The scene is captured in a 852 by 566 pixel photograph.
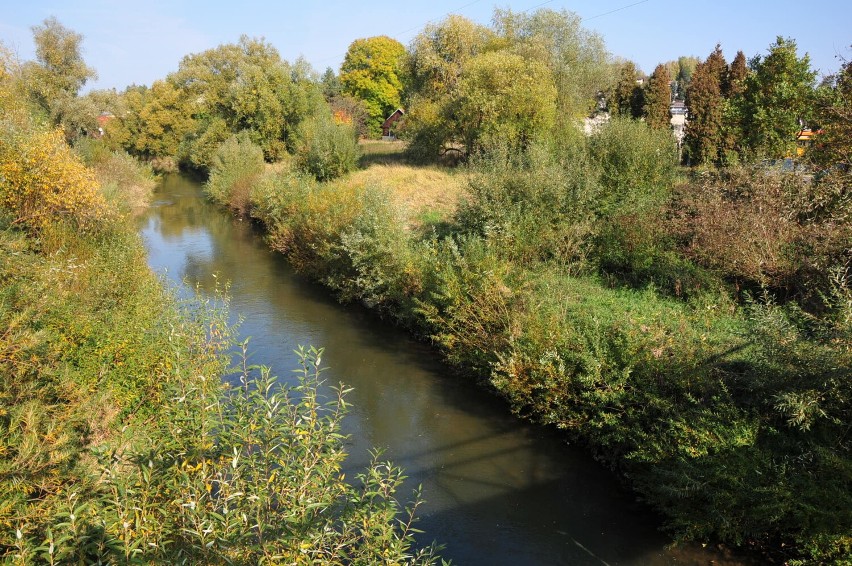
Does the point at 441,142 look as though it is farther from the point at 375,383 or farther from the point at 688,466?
the point at 688,466

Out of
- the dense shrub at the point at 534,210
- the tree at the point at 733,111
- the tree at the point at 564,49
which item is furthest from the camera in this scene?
the tree at the point at 564,49

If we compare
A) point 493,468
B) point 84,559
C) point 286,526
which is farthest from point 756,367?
point 84,559

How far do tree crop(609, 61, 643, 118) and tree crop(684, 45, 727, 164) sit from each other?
25.8ft

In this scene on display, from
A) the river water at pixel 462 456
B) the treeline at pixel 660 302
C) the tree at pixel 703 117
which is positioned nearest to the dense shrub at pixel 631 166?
the treeline at pixel 660 302

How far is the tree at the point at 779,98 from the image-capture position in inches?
694

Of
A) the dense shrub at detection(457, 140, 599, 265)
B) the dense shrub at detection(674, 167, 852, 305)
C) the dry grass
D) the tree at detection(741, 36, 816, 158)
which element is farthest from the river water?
the tree at detection(741, 36, 816, 158)

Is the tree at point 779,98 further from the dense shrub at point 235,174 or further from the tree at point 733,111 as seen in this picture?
the dense shrub at point 235,174

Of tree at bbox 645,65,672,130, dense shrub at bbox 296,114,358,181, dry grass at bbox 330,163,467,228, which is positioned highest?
tree at bbox 645,65,672,130

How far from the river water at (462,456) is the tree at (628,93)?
27.6 meters

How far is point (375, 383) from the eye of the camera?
12430mm

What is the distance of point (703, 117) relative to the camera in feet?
87.8

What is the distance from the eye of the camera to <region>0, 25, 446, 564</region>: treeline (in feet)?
10.8

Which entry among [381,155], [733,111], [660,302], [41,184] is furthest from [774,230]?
[381,155]

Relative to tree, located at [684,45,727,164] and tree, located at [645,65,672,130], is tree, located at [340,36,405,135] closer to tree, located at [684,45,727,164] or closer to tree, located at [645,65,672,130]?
tree, located at [645,65,672,130]
